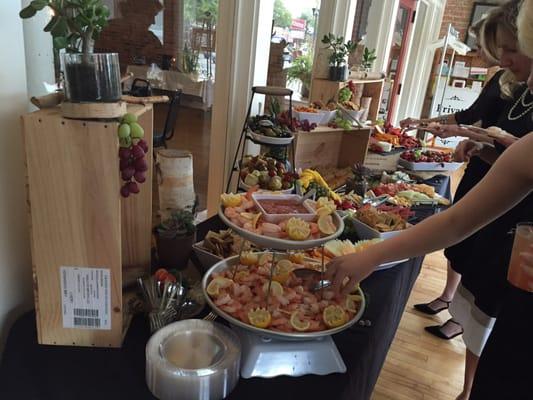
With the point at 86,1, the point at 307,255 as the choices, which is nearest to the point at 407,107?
the point at 307,255

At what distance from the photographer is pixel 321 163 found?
2.28m

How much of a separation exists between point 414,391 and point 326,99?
1.55 m

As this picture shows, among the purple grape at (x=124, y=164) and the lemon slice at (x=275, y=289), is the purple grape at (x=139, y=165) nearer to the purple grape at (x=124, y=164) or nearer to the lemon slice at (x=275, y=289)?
the purple grape at (x=124, y=164)

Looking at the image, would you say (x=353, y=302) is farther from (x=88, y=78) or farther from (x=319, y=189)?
(x=319, y=189)

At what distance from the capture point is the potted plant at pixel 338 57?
7.54 feet

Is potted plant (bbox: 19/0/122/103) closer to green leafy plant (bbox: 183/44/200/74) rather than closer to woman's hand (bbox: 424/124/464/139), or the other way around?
woman's hand (bbox: 424/124/464/139)

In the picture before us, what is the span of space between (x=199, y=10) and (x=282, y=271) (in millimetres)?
2633

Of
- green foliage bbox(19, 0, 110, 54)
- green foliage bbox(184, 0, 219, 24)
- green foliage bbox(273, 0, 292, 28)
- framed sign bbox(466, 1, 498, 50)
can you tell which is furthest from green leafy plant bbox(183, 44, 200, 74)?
framed sign bbox(466, 1, 498, 50)

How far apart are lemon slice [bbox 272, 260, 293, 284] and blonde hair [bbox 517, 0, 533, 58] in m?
0.63

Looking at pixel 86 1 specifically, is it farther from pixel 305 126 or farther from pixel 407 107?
pixel 407 107

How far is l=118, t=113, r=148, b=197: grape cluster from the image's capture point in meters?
0.70

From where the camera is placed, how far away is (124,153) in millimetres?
708

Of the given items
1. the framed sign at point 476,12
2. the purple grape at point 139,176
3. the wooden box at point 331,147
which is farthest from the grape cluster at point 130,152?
the framed sign at point 476,12

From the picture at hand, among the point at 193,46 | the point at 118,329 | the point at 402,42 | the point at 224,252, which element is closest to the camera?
the point at 118,329
